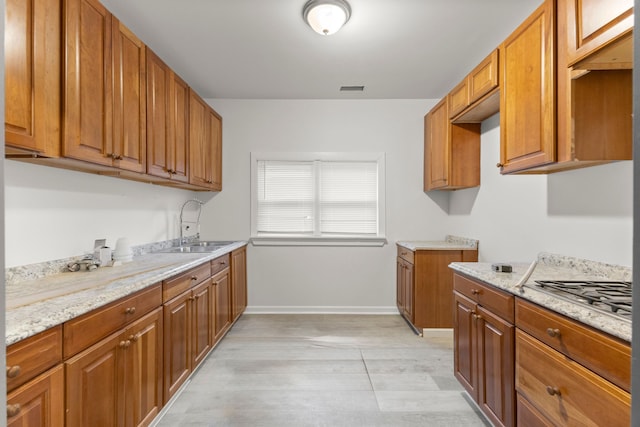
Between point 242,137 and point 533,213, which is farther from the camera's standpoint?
point 242,137

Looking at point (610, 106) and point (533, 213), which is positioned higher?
point (610, 106)

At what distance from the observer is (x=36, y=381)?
1041 millimetres

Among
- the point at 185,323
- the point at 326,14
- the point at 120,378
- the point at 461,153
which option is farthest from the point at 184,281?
the point at 461,153

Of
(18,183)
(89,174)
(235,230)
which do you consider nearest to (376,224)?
(235,230)

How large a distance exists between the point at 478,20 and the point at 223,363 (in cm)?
339

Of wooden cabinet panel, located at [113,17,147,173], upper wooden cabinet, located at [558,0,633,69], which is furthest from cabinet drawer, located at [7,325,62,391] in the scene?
upper wooden cabinet, located at [558,0,633,69]

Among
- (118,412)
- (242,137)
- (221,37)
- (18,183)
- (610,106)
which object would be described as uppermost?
(221,37)

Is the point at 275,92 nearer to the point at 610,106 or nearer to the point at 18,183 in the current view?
the point at 18,183

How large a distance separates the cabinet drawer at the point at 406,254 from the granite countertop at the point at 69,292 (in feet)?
7.13

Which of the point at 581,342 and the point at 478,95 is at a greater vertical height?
the point at 478,95

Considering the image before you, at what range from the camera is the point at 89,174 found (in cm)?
218

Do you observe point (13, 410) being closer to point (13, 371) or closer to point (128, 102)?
point (13, 371)

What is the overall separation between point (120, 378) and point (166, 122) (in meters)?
1.87

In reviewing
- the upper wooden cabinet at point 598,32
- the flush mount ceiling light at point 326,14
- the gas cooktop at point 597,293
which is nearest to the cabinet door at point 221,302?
the flush mount ceiling light at point 326,14
